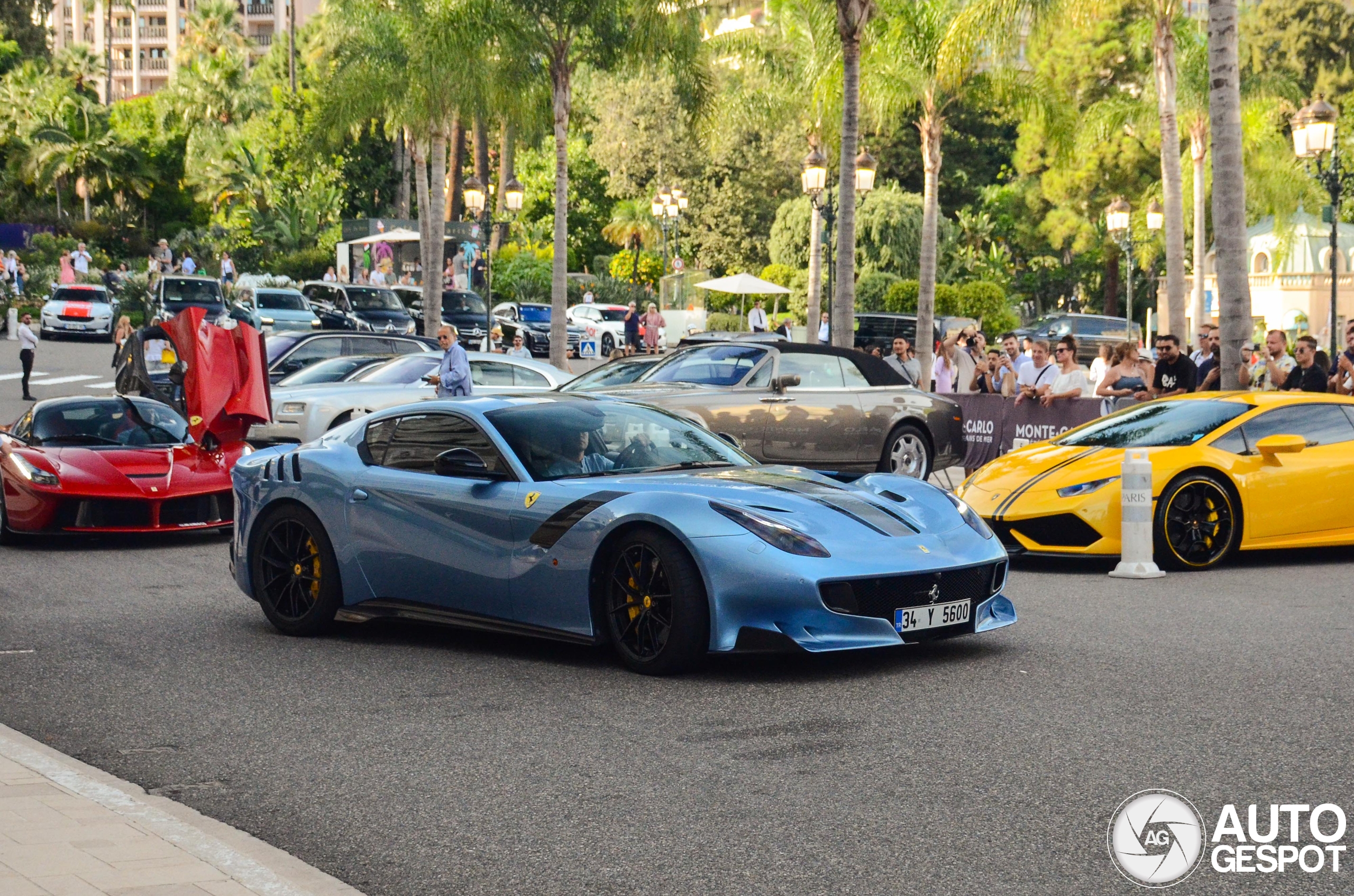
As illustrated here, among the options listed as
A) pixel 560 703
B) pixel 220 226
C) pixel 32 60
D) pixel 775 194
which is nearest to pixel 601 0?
pixel 560 703

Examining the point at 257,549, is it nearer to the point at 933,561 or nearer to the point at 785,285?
the point at 933,561

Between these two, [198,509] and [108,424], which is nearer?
[198,509]

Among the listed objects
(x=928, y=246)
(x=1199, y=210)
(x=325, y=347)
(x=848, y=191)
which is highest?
(x=1199, y=210)

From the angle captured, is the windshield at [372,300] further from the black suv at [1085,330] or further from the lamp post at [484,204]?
the black suv at [1085,330]

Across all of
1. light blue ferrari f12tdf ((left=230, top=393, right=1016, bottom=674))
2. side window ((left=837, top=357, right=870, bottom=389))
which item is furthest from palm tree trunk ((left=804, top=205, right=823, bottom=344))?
light blue ferrari f12tdf ((left=230, top=393, right=1016, bottom=674))

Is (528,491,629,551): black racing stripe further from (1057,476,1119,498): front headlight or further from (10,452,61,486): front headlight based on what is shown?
(10,452,61,486): front headlight

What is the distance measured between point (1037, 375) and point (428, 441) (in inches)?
455

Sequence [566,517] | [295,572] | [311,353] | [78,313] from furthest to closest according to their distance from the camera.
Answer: [78,313], [311,353], [295,572], [566,517]

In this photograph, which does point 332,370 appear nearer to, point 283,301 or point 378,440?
point 378,440

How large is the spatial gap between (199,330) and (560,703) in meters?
8.88

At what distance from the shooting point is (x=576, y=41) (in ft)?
105

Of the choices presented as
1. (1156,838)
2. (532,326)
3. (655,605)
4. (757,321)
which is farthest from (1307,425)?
(532,326)

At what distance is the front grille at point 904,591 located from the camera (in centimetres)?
730

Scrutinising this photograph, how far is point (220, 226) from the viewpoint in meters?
72.5
